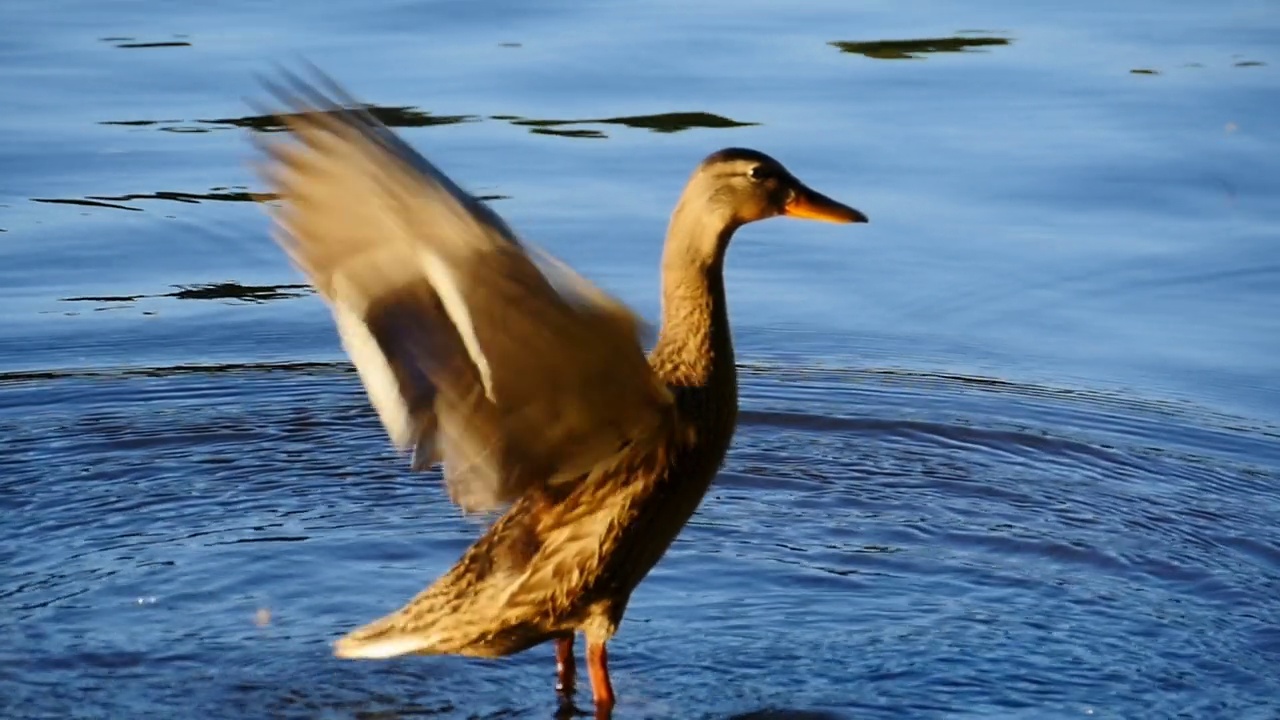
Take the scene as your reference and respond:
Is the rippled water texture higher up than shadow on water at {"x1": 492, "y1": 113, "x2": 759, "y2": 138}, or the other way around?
shadow on water at {"x1": 492, "y1": 113, "x2": 759, "y2": 138}

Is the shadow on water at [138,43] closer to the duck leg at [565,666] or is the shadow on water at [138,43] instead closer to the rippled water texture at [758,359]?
the rippled water texture at [758,359]

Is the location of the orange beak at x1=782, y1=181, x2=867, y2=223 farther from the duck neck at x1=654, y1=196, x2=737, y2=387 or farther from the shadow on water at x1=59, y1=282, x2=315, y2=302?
the shadow on water at x1=59, y1=282, x2=315, y2=302

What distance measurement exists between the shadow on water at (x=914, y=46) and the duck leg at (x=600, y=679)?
21.5 ft

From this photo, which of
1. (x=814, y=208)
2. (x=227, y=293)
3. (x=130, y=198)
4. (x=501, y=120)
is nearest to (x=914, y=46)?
(x=501, y=120)

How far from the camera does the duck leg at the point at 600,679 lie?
579 centimetres

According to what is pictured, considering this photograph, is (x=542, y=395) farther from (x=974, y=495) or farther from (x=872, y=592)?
(x=974, y=495)

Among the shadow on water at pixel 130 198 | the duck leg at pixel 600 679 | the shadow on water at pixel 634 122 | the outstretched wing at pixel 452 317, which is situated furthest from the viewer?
the shadow on water at pixel 634 122

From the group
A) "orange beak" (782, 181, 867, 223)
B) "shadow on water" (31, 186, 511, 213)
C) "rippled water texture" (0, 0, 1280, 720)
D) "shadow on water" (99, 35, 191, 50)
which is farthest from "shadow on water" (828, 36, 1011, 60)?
"orange beak" (782, 181, 867, 223)

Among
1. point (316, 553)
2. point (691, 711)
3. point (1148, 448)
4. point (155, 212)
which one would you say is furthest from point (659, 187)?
point (691, 711)

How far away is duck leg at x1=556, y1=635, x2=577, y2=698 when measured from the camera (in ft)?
19.8

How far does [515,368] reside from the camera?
510 centimetres

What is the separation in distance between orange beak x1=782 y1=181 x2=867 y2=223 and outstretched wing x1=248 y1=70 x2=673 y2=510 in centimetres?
73

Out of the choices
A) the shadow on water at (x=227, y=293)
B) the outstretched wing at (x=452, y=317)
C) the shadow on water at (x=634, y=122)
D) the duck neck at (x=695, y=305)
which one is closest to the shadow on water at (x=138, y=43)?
the shadow on water at (x=634, y=122)

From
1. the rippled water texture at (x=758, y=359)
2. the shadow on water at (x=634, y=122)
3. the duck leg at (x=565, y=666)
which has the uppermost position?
the shadow on water at (x=634, y=122)
